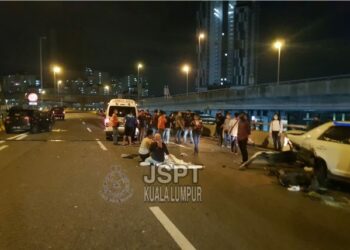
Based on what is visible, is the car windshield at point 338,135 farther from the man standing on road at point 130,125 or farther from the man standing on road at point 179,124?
the man standing on road at point 179,124

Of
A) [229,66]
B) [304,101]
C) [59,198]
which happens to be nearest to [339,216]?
[59,198]

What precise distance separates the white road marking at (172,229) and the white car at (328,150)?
14.4ft

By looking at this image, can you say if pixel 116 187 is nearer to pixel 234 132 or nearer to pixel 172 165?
pixel 172 165

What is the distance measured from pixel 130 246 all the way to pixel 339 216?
3.88m

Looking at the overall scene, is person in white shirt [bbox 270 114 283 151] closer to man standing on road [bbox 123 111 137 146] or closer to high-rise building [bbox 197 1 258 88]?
man standing on road [bbox 123 111 137 146]

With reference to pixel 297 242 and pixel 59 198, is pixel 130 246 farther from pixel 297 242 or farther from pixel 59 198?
pixel 59 198

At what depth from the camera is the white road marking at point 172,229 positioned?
5.47 m

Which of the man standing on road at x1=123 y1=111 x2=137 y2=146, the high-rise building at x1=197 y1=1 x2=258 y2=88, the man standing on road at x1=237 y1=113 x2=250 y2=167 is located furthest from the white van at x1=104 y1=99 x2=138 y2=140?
the high-rise building at x1=197 y1=1 x2=258 y2=88

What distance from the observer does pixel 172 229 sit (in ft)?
20.2

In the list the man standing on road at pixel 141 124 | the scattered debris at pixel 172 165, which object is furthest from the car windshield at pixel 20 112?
the scattered debris at pixel 172 165

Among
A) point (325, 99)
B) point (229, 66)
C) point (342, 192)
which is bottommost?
point (342, 192)

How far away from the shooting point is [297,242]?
5.67 meters

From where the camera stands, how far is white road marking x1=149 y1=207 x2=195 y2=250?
215 inches

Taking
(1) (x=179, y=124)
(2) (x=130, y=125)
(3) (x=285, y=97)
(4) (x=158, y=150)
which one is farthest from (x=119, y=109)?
(3) (x=285, y=97)
